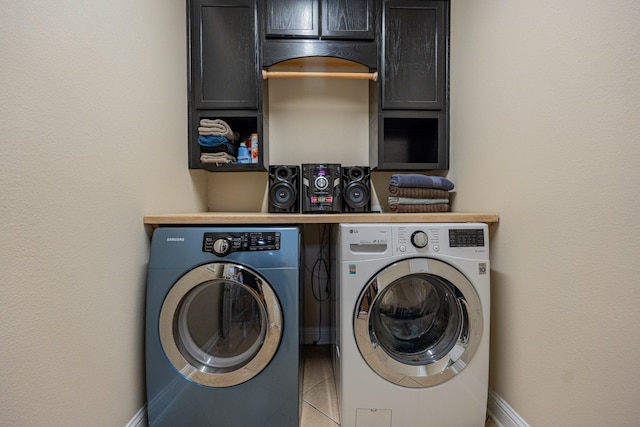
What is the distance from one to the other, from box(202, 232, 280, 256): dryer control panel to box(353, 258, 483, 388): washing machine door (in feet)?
1.47

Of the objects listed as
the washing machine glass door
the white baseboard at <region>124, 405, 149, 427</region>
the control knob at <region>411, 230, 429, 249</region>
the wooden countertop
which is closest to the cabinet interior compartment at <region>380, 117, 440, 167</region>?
the wooden countertop

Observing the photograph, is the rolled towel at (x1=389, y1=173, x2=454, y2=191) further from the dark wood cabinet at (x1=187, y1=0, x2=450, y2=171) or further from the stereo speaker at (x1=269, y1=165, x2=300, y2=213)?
the stereo speaker at (x1=269, y1=165, x2=300, y2=213)

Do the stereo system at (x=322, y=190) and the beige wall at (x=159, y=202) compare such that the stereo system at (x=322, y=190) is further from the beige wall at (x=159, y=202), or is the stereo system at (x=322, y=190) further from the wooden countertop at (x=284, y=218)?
the beige wall at (x=159, y=202)

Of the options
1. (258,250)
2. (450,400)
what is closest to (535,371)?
(450,400)

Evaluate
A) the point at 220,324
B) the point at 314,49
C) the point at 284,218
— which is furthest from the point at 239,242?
the point at 314,49

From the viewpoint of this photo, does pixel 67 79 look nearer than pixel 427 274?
Yes

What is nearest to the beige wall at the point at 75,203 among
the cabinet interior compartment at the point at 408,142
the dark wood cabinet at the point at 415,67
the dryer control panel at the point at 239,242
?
the dryer control panel at the point at 239,242

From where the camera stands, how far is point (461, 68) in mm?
1551

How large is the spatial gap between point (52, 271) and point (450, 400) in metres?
1.52

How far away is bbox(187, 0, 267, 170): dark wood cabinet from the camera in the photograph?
1.61 meters

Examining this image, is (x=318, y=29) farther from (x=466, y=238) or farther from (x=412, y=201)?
(x=466, y=238)

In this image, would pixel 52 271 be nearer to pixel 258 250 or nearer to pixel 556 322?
pixel 258 250

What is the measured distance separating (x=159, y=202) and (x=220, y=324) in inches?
25.9

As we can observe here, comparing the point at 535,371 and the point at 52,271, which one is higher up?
the point at 52,271
